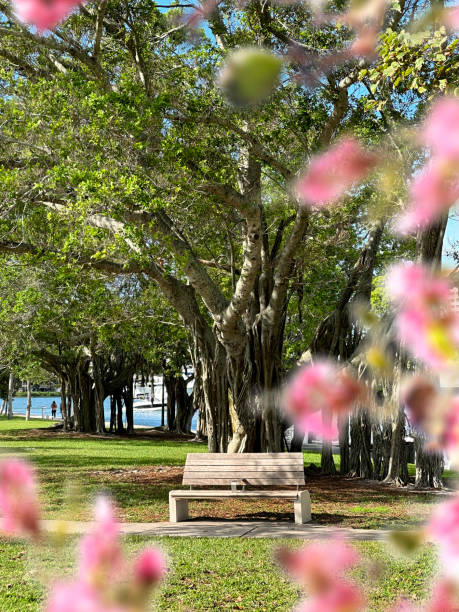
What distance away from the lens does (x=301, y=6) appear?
9.57 m

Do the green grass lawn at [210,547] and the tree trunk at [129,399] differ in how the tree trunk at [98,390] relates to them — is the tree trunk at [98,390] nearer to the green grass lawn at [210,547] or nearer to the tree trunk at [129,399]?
the tree trunk at [129,399]

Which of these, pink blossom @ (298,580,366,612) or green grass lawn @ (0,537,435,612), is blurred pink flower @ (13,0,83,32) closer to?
pink blossom @ (298,580,366,612)

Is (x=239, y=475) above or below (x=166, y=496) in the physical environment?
above

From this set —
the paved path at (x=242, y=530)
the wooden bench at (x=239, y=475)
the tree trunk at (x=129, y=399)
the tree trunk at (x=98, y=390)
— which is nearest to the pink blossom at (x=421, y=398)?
the paved path at (x=242, y=530)

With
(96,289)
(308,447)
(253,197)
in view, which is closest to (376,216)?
(253,197)

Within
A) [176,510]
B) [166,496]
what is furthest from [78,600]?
[166,496]

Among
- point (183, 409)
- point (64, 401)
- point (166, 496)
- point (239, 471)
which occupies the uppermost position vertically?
point (64, 401)

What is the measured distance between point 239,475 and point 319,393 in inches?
342

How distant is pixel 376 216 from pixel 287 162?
36.2ft

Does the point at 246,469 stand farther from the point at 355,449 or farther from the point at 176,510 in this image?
the point at 355,449

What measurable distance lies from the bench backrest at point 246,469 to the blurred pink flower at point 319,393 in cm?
843

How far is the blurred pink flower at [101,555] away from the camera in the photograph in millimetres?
476

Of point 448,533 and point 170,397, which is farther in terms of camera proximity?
point 170,397

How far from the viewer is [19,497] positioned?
1.61 ft
